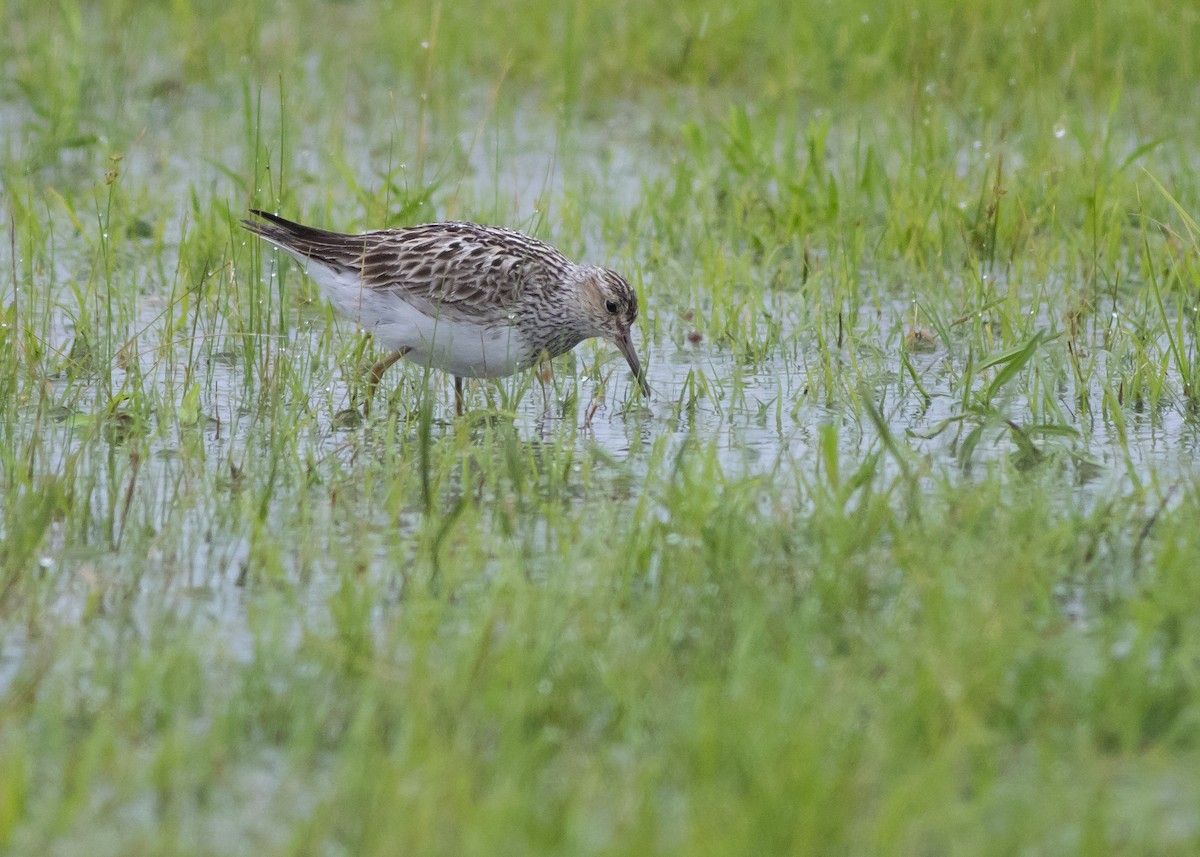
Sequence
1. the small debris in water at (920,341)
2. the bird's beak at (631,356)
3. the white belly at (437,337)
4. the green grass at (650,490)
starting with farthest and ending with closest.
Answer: the small debris in water at (920,341) → the bird's beak at (631,356) → the white belly at (437,337) → the green grass at (650,490)

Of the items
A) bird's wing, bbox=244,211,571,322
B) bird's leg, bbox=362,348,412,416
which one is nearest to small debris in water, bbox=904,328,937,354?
bird's wing, bbox=244,211,571,322

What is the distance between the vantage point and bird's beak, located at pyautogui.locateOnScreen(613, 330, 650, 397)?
6.99 metres

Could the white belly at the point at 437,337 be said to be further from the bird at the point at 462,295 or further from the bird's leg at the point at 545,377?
the bird's leg at the point at 545,377

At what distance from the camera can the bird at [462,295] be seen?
6934 millimetres

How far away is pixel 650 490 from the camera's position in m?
5.64

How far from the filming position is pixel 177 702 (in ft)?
13.4

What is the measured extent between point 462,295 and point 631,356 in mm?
733

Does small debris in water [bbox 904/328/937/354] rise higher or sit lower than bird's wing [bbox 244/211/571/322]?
lower

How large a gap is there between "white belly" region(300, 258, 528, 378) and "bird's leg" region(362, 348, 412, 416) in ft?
→ 0.12

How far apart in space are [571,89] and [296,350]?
4.74 m

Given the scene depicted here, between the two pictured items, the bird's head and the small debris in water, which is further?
the small debris in water

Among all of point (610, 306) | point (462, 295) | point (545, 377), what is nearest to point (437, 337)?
point (462, 295)

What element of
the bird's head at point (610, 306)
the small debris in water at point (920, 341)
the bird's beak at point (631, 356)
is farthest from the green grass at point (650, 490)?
the bird's head at point (610, 306)

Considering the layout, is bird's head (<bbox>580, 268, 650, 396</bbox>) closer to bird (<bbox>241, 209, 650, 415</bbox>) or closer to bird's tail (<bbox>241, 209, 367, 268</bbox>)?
bird (<bbox>241, 209, 650, 415</bbox>)
